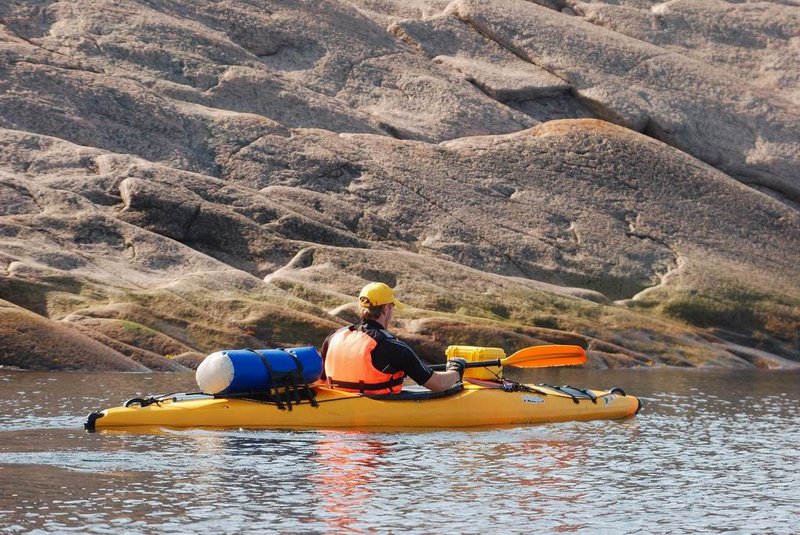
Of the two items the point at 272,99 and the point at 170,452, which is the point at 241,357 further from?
the point at 272,99

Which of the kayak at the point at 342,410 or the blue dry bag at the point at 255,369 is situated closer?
the blue dry bag at the point at 255,369

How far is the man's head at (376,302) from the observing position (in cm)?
1728

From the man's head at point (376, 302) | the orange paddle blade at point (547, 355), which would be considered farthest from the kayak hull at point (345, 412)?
the orange paddle blade at point (547, 355)

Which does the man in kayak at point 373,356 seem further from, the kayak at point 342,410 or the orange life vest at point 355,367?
the kayak at point 342,410

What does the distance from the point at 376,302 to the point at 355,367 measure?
97cm

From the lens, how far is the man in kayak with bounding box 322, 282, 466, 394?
17.3 meters

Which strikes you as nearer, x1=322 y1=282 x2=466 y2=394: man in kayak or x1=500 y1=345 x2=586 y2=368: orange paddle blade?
x1=322 y1=282 x2=466 y2=394: man in kayak

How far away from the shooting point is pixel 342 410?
17.5 metres

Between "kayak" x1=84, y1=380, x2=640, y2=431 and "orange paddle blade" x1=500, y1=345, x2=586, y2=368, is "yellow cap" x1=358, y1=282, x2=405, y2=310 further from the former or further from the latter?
"orange paddle blade" x1=500, y1=345, x2=586, y2=368

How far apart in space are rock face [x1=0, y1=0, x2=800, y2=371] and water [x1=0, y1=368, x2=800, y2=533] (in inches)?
370

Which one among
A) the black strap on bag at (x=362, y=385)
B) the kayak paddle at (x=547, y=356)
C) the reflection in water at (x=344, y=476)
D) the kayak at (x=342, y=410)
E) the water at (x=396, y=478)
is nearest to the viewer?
the water at (x=396, y=478)

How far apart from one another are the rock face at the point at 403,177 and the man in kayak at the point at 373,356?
8565mm

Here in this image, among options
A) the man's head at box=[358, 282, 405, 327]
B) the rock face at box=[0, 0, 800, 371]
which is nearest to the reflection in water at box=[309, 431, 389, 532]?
the man's head at box=[358, 282, 405, 327]

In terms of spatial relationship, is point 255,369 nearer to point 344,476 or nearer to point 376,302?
point 376,302
